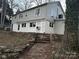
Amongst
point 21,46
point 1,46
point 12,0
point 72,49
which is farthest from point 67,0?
point 12,0

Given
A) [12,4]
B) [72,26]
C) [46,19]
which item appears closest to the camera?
[72,26]

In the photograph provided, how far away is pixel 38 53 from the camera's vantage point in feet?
23.1

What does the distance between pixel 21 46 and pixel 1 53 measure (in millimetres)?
1063

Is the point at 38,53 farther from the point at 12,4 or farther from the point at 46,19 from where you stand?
the point at 12,4

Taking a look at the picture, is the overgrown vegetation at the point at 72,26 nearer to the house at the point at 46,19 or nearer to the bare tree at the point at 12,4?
the house at the point at 46,19

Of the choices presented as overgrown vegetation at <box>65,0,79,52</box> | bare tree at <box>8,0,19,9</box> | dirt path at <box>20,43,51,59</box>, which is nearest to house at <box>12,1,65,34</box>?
bare tree at <box>8,0,19,9</box>

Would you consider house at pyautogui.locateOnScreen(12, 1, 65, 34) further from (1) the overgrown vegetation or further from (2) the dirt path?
(1) the overgrown vegetation

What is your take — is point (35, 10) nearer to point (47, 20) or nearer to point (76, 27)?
point (47, 20)

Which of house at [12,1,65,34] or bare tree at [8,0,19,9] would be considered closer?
house at [12,1,65,34]

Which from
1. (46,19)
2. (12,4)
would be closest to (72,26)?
(46,19)

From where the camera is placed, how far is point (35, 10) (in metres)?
23.3

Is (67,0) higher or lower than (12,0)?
lower

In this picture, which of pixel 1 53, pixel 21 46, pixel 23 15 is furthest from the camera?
pixel 23 15

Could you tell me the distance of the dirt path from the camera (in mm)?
6730
